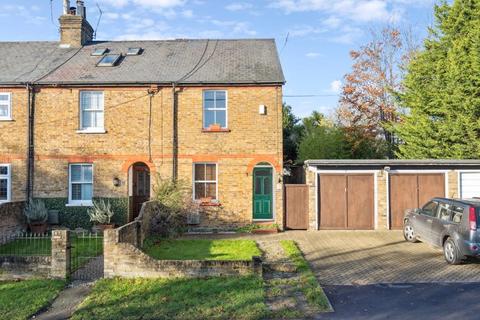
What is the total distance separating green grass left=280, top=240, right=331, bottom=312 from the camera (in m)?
7.54

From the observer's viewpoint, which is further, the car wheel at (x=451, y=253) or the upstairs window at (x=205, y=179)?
the upstairs window at (x=205, y=179)

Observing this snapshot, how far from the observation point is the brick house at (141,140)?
54.3 feet

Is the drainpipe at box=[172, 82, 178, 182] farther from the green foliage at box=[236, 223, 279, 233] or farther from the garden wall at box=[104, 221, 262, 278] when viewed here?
the garden wall at box=[104, 221, 262, 278]

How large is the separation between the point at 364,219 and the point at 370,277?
739cm

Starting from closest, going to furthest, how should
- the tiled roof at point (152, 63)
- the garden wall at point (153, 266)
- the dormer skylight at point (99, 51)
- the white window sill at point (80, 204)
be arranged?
the garden wall at point (153, 266)
the white window sill at point (80, 204)
the tiled roof at point (152, 63)
the dormer skylight at point (99, 51)

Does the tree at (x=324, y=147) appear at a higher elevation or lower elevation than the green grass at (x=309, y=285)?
higher

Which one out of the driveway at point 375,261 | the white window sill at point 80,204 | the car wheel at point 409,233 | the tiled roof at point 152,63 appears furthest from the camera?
the tiled roof at point 152,63

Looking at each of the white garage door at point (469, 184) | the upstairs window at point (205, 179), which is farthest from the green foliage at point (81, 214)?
the white garage door at point (469, 184)

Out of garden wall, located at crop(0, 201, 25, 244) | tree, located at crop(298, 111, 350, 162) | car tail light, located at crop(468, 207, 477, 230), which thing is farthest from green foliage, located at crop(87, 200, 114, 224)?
tree, located at crop(298, 111, 350, 162)

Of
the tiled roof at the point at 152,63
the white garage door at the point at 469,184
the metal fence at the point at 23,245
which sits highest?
the tiled roof at the point at 152,63

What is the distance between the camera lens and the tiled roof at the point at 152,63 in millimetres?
16938

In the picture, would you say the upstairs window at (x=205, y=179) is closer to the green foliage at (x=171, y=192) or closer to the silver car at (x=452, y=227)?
the green foliage at (x=171, y=192)

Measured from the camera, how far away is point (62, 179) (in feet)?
54.6

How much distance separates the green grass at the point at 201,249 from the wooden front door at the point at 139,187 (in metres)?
3.87
